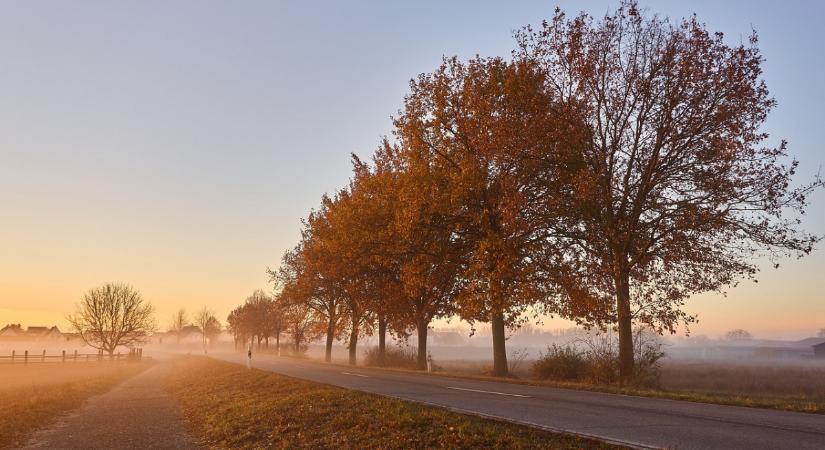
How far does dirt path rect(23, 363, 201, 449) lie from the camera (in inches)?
548

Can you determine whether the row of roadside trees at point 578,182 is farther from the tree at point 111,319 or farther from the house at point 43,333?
the house at point 43,333

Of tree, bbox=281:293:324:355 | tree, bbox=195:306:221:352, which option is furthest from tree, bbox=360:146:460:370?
tree, bbox=195:306:221:352

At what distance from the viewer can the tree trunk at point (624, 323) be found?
783 inches

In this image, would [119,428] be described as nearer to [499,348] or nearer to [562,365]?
[499,348]

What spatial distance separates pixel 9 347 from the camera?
395 ft

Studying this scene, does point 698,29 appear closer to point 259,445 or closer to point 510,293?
point 510,293

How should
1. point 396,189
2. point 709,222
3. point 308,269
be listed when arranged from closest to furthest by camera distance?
point 709,222 → point 396,189 → point 308,269

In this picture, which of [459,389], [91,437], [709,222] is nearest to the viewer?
[91,437]

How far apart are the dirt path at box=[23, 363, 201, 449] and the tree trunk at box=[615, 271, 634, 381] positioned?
15.1m

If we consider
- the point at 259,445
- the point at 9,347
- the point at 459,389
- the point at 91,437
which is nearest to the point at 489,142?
the point at 459,389

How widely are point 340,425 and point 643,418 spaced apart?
22.0 ft

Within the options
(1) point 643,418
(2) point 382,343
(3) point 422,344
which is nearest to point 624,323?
(1) point 643,418

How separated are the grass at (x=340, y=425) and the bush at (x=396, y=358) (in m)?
16.8

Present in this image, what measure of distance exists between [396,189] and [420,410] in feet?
52.7
